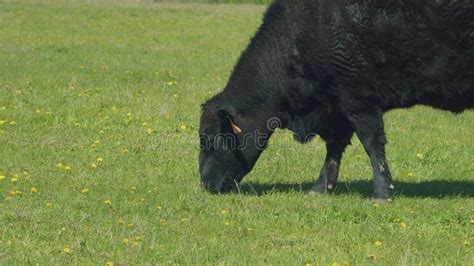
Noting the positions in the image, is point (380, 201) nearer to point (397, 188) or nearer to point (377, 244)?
point (397, 188)

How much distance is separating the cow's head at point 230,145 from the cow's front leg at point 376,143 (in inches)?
42.1

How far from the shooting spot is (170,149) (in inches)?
496

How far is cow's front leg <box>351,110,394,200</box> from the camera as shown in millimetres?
9867

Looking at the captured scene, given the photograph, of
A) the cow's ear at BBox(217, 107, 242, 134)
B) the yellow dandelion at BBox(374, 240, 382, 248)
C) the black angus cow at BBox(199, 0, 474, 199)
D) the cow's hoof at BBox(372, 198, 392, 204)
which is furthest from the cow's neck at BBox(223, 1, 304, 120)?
the yellow dandelion at BBox(374, 240, 382, 248)

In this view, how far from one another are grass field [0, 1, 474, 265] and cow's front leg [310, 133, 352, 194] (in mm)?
189

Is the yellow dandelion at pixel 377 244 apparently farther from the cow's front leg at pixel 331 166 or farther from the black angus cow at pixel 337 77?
the cow's front leg at pixel 331 166

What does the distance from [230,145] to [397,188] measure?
2.06 meters

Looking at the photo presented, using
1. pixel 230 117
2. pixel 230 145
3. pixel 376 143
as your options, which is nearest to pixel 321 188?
pixel 376 143

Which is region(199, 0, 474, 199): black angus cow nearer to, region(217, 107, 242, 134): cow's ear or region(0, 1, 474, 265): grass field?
region(217, 107, 242, 134): cow's ear

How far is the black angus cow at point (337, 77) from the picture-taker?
379 inches

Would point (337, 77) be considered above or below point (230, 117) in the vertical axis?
above

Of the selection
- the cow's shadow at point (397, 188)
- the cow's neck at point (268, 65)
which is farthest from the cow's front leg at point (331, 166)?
the cow's neck at point (268, 65)

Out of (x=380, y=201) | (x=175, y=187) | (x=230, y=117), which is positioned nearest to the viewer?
(x=380, y=201)

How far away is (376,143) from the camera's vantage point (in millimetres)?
9969
